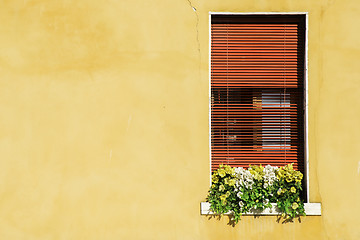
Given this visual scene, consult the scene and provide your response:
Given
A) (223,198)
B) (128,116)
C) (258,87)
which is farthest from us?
(258,87)

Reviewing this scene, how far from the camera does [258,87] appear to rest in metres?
5.44

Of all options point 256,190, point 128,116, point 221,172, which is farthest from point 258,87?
point 128,116

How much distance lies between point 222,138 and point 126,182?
1.34m

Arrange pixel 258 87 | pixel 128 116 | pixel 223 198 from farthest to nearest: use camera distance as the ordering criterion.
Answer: pixel 258 87 → pixel 128 116 → pixel 223 198

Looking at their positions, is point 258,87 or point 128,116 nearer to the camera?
point 128,116

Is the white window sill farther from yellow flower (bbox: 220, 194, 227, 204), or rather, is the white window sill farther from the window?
the window

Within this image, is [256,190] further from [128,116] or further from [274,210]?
[128,116]

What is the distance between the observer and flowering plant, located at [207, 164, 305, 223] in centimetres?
516

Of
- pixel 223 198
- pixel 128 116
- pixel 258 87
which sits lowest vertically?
pixel 223 198

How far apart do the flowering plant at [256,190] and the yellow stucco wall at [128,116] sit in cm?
18

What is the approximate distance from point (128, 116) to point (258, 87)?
67.4 inches

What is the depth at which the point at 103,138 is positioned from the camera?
5.31 m

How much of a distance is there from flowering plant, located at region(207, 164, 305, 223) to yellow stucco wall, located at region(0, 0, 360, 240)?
0.18 meters

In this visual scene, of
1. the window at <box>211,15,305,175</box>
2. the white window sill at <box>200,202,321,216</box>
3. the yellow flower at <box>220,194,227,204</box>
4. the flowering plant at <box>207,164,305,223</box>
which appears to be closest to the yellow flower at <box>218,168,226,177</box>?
the flowering plant at <box>207,164,305,223</box>
